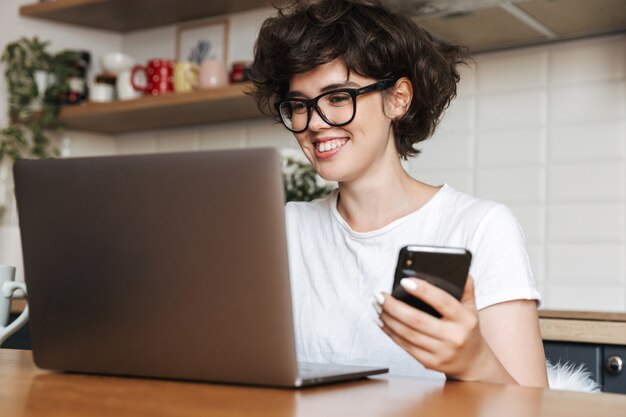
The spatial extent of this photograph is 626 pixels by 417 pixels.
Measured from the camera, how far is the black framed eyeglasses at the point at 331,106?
1360 millimetres

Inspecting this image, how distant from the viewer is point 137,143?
10.8 feet

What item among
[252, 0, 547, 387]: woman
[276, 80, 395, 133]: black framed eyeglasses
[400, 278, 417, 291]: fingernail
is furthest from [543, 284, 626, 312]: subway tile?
[400, 278, 417, 291]: fingernail

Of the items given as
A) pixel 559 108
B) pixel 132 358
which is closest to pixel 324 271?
pixel 132 358

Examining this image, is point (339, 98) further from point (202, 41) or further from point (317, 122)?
point (202, 41)

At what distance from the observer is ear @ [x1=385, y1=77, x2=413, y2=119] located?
1.47m

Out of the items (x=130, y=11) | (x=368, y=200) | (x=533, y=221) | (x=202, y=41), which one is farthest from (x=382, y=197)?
(x=130, y=11)

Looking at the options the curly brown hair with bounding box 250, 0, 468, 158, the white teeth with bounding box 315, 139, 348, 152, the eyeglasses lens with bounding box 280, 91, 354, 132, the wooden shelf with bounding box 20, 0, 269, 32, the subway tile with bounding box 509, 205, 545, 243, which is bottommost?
the subway tile with bounding box 509, 205, 545, 243

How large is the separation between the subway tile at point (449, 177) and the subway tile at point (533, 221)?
18 cm

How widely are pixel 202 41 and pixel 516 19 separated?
1.28 m

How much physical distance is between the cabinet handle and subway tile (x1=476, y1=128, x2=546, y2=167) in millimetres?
737

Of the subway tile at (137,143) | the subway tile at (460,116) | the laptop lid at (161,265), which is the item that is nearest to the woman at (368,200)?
the laptop lid at (161,265)

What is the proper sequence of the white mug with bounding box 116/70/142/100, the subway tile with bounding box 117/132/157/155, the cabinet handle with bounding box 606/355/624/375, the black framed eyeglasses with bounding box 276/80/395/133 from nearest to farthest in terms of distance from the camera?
the black framed eyeglasses with bounding box 276/80/395/133, the cabinet handle with bounding box 606/355/624/375, the white mug with bounding box 116/70/142/100, the subway tile with bounding box 117/132/157/155

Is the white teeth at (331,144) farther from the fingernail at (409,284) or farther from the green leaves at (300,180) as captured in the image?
the green leaves at (300,180)

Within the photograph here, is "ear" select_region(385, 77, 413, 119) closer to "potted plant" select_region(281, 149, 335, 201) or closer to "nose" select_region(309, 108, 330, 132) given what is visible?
"nose" select_region(309, 108, 330, 132)
